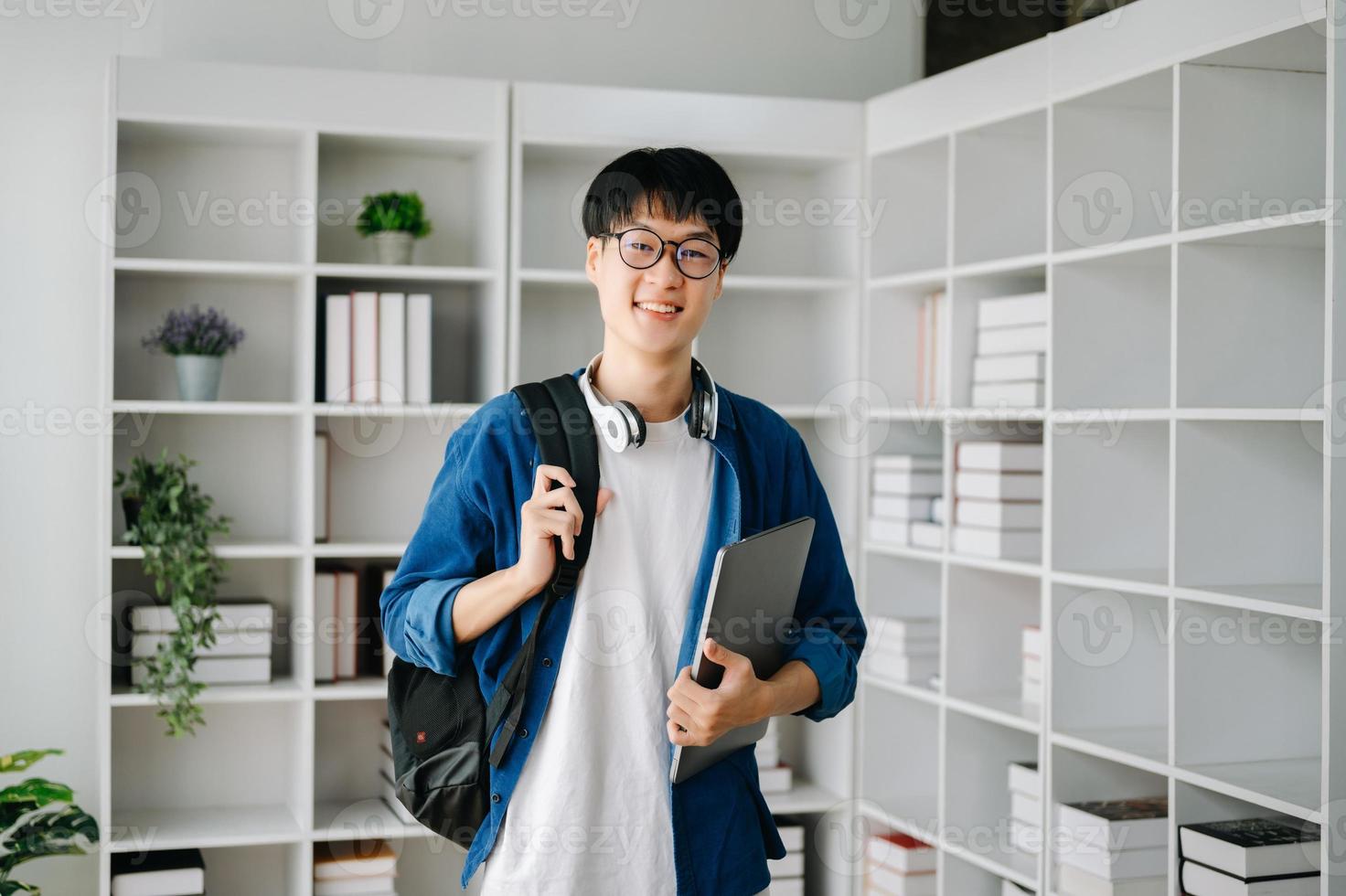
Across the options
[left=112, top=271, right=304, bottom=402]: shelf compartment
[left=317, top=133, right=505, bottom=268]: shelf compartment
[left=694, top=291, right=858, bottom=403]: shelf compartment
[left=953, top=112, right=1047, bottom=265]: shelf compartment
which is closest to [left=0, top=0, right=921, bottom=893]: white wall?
[left=112, top=271, right=304, bottom=402]: shelf compartment

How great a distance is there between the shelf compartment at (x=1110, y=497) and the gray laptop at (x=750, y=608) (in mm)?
1360

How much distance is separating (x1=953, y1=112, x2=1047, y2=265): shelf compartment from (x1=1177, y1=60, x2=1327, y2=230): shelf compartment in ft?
2.14

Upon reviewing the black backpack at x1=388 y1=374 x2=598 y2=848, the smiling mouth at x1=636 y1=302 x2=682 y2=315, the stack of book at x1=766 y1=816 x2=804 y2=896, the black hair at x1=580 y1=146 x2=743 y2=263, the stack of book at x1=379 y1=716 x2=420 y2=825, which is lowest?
the stack of book at x1=766 y1=816 x2=804 y2=896

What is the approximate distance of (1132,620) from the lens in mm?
2883

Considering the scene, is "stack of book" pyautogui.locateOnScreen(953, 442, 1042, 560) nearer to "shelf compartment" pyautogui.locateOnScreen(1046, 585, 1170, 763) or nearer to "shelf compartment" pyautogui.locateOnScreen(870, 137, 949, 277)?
"shelf compartment" pyautogui.locateOnScreen(1046, 585, 1170, 763)

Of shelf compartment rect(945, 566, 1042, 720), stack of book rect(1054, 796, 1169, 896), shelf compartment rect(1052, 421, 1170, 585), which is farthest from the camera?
shelf compartment rect(945, 566, 1042, 720)

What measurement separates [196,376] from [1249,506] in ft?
7.78

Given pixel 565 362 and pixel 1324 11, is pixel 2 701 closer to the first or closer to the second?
pixel 565 362

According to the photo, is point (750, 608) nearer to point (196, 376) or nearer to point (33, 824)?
point (196, 376)

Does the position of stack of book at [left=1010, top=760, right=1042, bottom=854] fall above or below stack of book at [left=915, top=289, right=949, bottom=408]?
below

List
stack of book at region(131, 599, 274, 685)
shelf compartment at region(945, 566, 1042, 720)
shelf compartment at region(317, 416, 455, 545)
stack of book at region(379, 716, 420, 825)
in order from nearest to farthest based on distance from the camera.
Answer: stack of book at region(131, 599, 274, 685) < shelf compartment at region(945, 566, 1042, 720) < stack of book at region(379, 716, 420, 825) < shelf compartment at region(317, 416, 455, 545)

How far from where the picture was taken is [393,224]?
325 centimetres

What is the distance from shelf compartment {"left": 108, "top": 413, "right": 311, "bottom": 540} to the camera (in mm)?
3301

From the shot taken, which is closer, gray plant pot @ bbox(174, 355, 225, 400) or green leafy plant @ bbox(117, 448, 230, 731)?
green leafy plant @ bbox(117, 448, 230, 731)
